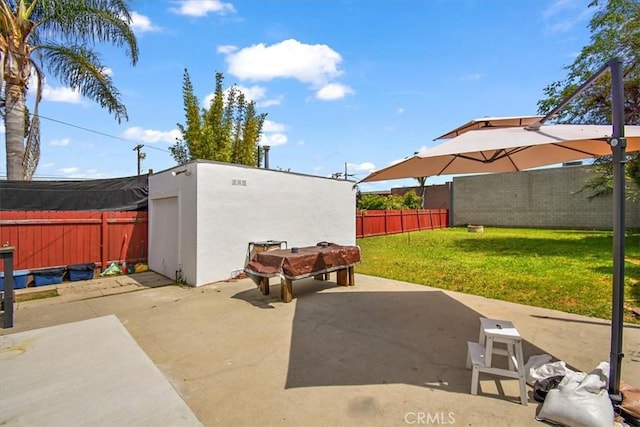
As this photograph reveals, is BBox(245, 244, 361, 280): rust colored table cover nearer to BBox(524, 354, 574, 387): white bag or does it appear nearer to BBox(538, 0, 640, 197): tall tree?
BBox(524, 354, 574, 387): white bag

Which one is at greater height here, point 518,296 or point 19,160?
point 19,160

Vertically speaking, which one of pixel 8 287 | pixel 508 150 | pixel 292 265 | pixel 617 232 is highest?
pixel 508 150

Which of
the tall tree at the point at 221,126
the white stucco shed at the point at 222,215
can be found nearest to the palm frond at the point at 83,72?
the white stucco shed at the point at 222,215

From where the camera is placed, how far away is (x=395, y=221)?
18094 mm

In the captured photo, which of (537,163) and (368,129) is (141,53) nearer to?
(368,129)

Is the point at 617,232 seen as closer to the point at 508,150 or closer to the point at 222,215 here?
the point at 508,150

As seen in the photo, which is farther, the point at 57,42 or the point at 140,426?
the point at 57,42

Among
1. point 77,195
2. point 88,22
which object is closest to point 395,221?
point 77,195

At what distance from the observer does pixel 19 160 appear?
7.64 metres

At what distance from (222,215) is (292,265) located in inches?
104

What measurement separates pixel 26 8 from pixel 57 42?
Answer: 821 mm

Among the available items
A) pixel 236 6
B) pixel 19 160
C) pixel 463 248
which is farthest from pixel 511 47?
pixel 19 160

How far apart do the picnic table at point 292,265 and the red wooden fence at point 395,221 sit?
30.6 ft

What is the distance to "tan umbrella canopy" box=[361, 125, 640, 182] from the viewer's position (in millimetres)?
2668
